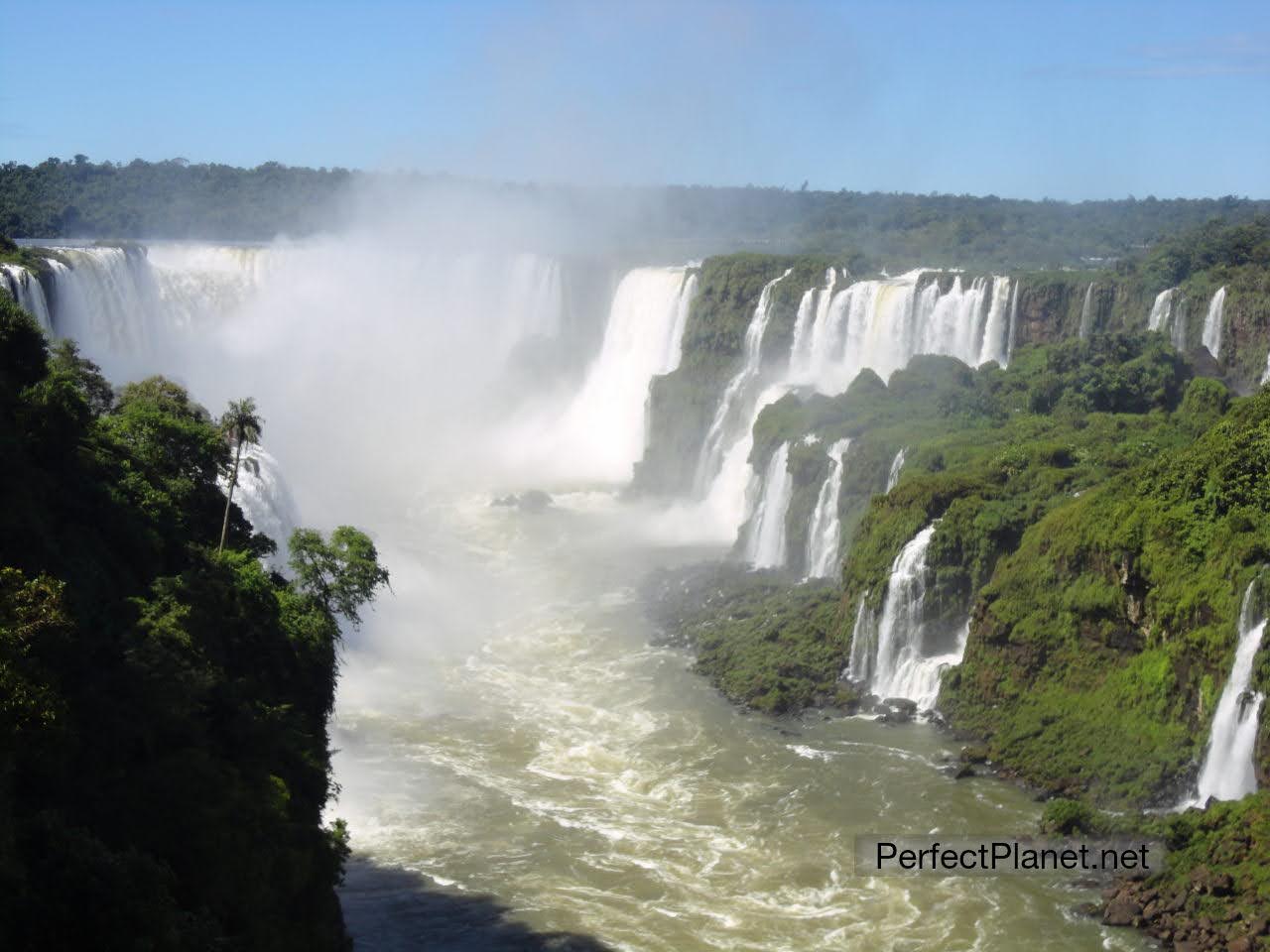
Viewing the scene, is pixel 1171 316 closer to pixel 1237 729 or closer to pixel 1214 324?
pixel 1214 324

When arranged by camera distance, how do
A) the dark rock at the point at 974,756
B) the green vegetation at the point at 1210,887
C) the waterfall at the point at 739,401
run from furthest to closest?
1. the waterfall at the point at 739,401
2. the dark rock at the point at 974,756
3. the green vegetation at the point at 1210,887

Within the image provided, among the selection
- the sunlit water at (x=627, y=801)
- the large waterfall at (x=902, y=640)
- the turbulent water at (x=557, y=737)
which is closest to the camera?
the sunlit water at (x=627, y=801)

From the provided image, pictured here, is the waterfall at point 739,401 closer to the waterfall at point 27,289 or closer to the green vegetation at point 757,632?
the green vegetation at point 757,632

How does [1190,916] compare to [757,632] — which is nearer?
[1190,916]

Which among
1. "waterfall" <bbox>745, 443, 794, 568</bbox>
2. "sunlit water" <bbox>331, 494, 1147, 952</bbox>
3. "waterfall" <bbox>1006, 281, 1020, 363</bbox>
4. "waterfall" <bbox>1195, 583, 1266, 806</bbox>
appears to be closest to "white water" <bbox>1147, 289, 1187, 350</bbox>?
"waterfall" <bbox>1006, 281, 1020, 363</bbox>

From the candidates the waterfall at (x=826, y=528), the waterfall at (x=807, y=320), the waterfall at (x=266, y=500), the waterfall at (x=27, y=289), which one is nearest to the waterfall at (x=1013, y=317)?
the waterfall at (x=807, y=320)

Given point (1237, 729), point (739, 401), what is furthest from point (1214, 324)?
point (1237, 729)

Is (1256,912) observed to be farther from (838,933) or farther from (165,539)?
(165,539)
